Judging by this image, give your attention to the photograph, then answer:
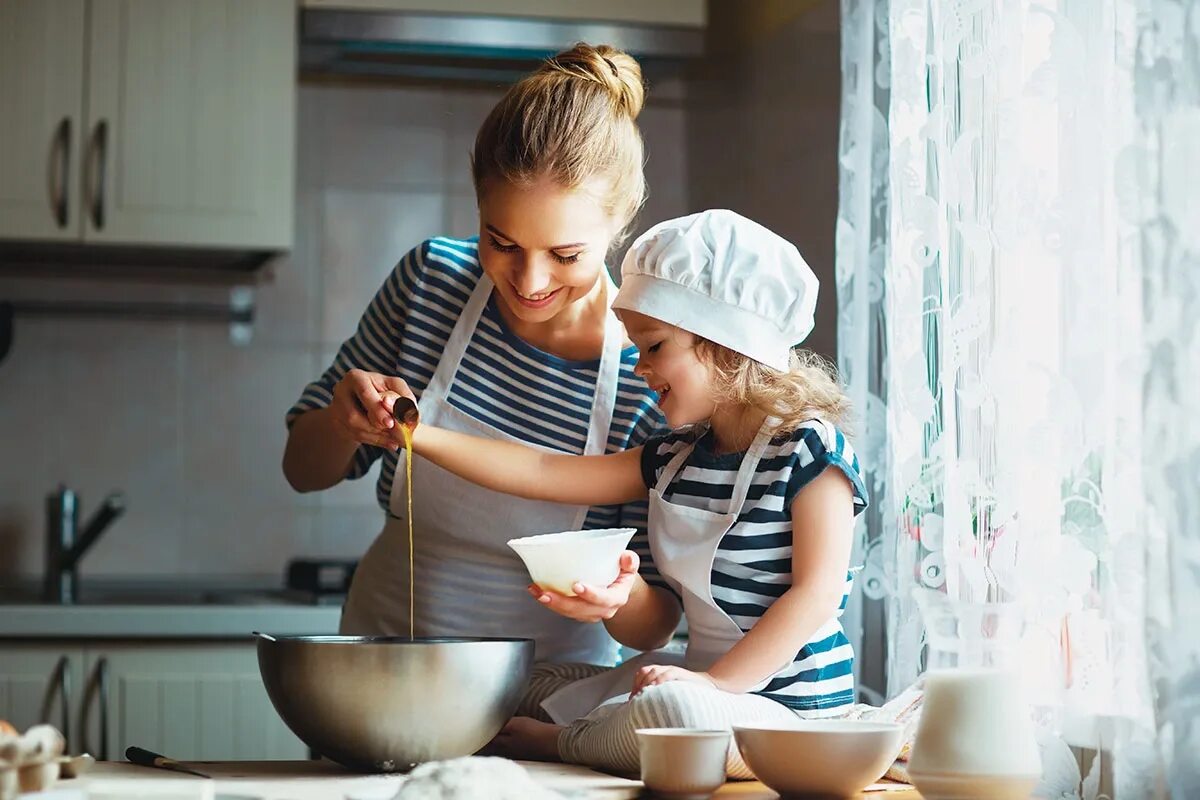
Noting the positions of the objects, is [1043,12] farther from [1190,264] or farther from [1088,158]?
[1190,264]

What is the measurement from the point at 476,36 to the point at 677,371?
148cm

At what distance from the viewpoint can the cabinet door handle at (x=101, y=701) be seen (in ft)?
7.78

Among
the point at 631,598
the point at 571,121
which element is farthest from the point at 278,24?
the point at 631,598

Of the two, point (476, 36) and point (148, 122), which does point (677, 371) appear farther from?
point (148, 122)

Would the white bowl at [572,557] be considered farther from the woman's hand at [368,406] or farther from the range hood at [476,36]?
the range hood at [476,36]

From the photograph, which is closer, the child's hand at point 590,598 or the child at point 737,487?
the child's hand at point 590,598

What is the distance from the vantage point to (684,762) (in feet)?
3.52

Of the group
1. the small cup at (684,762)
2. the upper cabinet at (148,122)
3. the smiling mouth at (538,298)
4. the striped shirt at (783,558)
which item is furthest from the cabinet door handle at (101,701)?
the small cup at (684,762)

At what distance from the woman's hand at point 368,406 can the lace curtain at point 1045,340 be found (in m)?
0.64

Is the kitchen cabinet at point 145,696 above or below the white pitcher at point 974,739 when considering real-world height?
below

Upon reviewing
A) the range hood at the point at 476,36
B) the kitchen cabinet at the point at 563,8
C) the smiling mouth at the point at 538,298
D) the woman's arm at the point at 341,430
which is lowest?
the woman's arm at the point at 341,430

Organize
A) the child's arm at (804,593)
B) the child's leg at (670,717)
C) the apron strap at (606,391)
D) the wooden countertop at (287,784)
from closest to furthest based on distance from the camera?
the wooden countertop at (287,784) → the child's leg at (670,717) → the child's arm at (804,593) → the apron strap at (606,391)

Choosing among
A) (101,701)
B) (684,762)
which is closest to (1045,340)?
(684,762)

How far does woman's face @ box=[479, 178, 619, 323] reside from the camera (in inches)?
58.1
